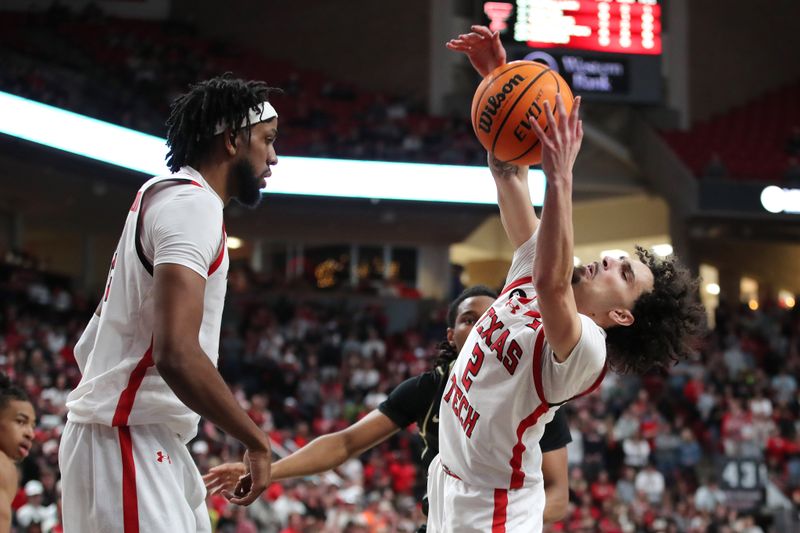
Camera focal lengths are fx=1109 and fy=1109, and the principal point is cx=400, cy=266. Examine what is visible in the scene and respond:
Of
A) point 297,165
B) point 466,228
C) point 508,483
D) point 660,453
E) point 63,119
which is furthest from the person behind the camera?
point 466,228

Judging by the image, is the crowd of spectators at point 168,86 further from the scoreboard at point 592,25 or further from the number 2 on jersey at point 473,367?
the number 2 on jersey at point 473,367

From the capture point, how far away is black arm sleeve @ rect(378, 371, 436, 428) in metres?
4.13

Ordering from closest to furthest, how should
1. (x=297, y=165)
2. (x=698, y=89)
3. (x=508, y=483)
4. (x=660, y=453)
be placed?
(x=508, y=483) < (x=660, y=453) < (x=297, y=165) < (x=698, y=89)

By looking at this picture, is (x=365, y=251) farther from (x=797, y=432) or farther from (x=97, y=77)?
(x=797, y=432)

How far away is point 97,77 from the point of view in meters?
18.1

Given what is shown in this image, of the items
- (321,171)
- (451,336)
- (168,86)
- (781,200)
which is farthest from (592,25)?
(451,336)

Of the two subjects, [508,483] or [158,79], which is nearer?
[508,483]

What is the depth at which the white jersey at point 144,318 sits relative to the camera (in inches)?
106

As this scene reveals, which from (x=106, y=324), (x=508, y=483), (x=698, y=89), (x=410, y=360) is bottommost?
(x=508, y=483)

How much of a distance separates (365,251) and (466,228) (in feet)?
7.12

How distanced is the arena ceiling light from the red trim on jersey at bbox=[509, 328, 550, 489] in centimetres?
1323

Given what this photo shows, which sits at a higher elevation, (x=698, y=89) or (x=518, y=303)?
(x=698, y=89)

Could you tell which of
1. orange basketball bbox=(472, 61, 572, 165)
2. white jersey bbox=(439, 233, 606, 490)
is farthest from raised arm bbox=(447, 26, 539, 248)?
white jersey bbox=(439, 233, 606, 490)

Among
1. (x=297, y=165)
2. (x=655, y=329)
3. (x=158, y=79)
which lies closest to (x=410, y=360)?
(x=297, y=165)
